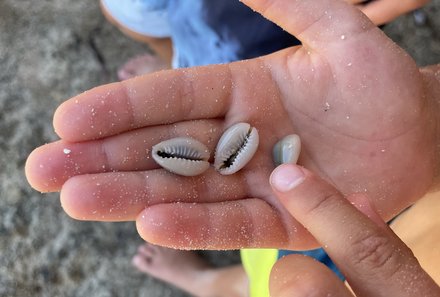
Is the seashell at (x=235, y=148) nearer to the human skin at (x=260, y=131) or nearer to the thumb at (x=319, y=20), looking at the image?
the human skin at (x=260, y=131)

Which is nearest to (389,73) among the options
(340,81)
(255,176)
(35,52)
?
→ (340,81)

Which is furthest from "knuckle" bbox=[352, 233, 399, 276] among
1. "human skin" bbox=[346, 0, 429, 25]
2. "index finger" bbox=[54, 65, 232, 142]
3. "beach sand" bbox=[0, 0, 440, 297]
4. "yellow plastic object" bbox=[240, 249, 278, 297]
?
"beach sand" bbox=[0, 0, 440, 297]

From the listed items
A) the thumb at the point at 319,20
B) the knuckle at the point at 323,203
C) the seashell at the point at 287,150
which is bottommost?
the seashell at the point at 287,150

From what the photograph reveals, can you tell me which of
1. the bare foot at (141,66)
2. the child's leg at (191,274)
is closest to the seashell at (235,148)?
the child's leg at (191,274)

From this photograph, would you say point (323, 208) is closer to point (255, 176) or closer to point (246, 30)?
point (255, 176)

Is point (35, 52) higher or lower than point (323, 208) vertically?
lower

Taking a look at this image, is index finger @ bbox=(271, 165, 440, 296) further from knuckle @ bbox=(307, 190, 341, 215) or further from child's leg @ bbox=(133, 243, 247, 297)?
child's leg @ bbox=(133, 243, 247, 297)

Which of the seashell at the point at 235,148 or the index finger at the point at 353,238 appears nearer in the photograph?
the index finger at the point at 353,238
